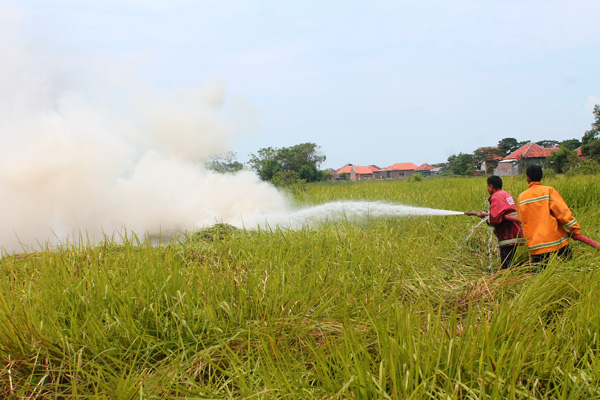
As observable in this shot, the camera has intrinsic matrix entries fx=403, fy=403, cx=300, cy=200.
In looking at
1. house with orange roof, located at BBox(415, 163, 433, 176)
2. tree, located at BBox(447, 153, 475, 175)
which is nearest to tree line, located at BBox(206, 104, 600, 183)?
tree, located at BBox(447, 153, 475, 175)

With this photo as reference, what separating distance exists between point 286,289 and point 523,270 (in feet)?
10.2

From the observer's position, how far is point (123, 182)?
9.80 m

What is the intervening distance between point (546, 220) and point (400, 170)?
88.3 metres

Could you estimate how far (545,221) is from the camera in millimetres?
4539

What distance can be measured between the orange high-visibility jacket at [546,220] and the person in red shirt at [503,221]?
0.29m

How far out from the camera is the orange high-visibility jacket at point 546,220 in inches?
175

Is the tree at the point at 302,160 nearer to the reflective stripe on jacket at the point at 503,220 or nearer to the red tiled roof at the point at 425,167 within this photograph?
the reflective stripe on jacket at the point at 503,220

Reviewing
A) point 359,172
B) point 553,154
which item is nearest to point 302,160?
point 553,154

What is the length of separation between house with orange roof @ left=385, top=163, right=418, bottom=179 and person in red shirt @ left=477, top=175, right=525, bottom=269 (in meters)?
85.7

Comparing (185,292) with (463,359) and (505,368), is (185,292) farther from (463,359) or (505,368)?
(505,368)

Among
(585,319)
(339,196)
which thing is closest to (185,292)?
(585,319)

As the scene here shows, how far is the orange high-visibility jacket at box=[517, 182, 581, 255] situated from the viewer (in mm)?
4449

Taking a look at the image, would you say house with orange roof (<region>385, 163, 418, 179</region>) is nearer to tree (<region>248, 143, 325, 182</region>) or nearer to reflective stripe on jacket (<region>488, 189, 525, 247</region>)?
tree (<region>248, 143, 325, 182</region>)

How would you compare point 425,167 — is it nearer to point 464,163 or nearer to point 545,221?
point 464,163
